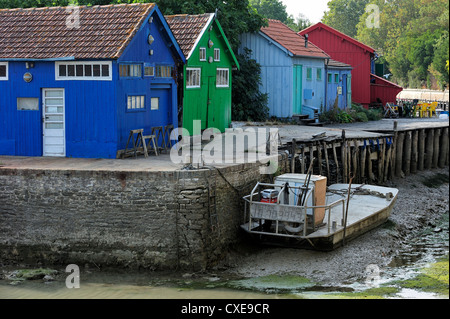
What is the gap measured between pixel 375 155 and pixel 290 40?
9673 mm

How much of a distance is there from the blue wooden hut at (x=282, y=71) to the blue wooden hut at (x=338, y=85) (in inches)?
103

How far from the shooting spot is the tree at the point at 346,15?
293 ft

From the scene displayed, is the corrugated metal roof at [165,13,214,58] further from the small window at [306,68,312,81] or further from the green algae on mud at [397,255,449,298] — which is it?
the green algae on mud at [397,255,449,298]

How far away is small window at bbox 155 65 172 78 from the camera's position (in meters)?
24.0

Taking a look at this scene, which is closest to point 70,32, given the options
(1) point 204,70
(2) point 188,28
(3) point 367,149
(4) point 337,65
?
(2) point 188,28

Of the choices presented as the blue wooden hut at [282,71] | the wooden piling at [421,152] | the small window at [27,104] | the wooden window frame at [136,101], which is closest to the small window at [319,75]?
the blue wooden hut at [282,71]

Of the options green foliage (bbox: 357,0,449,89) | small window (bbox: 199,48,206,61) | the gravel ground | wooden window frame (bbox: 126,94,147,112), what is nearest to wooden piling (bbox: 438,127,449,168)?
green foliage (bbox: 357,0,449,89)

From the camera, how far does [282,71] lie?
3622cm

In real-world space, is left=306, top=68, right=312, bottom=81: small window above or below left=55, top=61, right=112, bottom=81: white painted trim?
above

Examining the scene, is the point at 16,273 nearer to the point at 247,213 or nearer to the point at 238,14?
the point at 247,213

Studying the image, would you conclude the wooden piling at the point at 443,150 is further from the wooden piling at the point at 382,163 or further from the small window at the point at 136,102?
the small window at the point at 136,102

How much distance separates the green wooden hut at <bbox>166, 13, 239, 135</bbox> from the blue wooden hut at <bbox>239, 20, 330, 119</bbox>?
21.2ft
